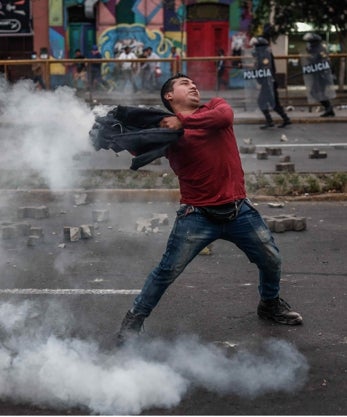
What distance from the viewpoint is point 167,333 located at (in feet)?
16.0

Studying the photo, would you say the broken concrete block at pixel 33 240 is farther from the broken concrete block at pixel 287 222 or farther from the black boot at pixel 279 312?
the black boot at pixel 279 312

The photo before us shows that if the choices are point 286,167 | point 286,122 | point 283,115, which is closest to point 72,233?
point 286,167

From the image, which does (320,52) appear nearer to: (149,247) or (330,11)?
(330,11)

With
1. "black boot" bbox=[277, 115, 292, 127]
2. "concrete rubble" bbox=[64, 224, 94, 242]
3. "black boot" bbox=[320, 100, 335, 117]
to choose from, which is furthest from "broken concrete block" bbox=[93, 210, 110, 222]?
"black boot" bbox=[320, 100, 335, 117]

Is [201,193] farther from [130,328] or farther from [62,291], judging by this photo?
[62,291]

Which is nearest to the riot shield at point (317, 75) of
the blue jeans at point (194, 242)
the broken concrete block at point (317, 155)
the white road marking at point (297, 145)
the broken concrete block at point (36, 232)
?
the white road marking at point (297, 145)

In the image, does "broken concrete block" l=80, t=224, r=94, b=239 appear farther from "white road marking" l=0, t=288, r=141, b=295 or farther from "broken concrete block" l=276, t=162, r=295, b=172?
"broken concrete block" l=276, t=162, r=295, b=172

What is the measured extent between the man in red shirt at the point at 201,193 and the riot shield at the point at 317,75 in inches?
559

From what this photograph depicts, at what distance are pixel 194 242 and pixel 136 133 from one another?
29.4 inches

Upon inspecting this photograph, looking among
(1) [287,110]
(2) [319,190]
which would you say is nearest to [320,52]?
(1) [287,110]

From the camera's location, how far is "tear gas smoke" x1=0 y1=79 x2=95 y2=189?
6.27 meters

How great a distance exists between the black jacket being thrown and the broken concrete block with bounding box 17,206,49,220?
4041mm

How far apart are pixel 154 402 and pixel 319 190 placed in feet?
19.2

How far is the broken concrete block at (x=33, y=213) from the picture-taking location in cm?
831
